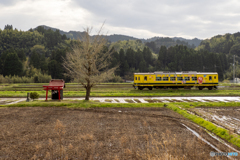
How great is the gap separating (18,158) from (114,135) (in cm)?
456

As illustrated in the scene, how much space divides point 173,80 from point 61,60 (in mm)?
58669

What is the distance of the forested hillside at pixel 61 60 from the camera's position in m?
75.0

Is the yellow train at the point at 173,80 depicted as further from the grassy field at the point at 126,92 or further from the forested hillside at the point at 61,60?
the forested hillside at the point at 61,60

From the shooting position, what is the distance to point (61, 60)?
81625mm

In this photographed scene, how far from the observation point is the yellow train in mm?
34875

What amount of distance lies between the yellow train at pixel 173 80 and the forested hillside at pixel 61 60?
978 centimetres

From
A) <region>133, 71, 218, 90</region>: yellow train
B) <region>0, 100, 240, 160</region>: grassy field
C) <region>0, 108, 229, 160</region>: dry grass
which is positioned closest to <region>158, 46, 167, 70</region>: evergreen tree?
<region>133, 71, 218, 90</region>: yellow train

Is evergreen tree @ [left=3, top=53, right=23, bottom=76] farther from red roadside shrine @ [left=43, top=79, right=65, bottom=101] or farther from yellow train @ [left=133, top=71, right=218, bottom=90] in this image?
red roadside shrine @ [left=43, top=79, right=65, bottom=101]

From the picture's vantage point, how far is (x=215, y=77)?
117ft

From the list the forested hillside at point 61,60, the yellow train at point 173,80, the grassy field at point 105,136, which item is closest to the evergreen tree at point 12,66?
the forested hillside at point 61,60

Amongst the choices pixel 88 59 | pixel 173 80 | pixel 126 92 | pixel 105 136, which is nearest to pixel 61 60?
pixel 126 92

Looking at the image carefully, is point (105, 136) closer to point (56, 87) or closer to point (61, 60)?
point (56, 87)

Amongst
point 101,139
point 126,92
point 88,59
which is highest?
point 88,59

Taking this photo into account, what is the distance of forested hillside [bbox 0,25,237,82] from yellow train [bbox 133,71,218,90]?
9.78m
